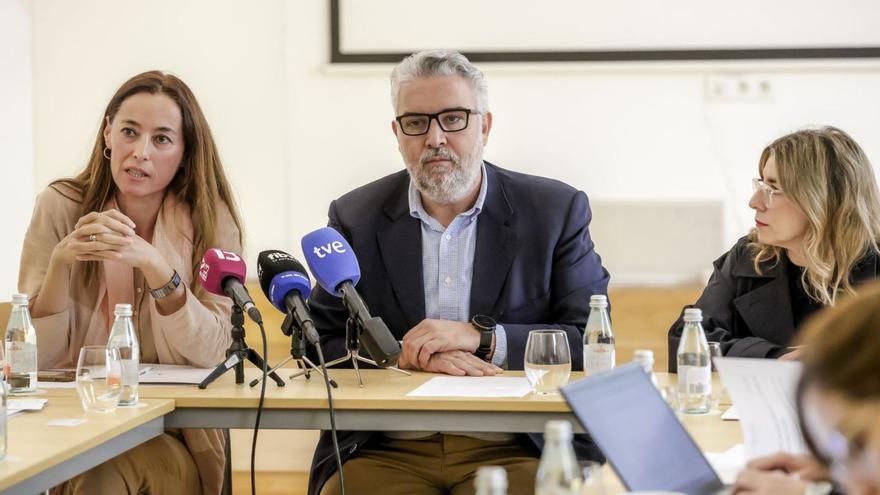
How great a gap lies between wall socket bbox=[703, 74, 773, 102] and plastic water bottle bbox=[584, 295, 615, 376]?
7.31 feet

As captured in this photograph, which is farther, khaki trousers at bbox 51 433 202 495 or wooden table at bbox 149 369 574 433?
khaki trousers at bbox 51 433 202 495

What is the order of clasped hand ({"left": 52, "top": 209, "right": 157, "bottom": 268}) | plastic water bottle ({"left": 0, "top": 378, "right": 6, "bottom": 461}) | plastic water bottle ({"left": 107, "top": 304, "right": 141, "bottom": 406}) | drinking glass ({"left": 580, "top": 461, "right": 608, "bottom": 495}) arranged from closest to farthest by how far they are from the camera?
drinking glass ({"left": 580, "top": 461, "right": 608, "bottom": 495})
plastic water bottle ({"left": 0, "top": 378, "right": 6, "bottom": 461})
plastic water bottle ({"left": 107, "top": 304, "right": 141, "bottom": 406})
clasped hand ({"left": 52, "top": 209, "right": 157, "bottom": 268})

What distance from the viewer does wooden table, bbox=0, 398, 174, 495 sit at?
152cm

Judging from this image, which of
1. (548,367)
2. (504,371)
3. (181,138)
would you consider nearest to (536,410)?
(548,367)

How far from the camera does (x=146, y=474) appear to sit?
2.21 m

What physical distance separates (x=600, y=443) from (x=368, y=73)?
3238 millimetres

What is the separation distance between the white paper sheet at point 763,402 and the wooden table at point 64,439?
1025 mm

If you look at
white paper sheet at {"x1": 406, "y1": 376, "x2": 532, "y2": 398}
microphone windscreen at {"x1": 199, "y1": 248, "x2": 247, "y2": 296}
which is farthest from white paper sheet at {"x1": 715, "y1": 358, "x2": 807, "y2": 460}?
microphone windscreen at {"x1": 199, "y1": 248, "x2": 247, "y2": 296}

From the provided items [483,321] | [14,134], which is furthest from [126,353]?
[14,134]

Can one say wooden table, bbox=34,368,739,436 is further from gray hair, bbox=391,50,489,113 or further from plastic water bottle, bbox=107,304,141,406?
gray hair, bbox=391,50,489,113

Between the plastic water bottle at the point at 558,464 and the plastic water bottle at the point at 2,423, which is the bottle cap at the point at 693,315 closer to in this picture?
the plastic water bottle at the point at 558,464

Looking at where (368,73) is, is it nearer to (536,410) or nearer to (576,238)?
(576,238)

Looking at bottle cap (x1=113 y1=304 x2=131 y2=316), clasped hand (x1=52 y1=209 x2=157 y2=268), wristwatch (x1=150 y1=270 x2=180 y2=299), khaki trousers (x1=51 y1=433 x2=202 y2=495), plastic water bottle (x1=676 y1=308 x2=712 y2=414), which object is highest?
clasped hand (x1=52 y1=209 x2=157 y2=268)

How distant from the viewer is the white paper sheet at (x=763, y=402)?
138 centimetres
